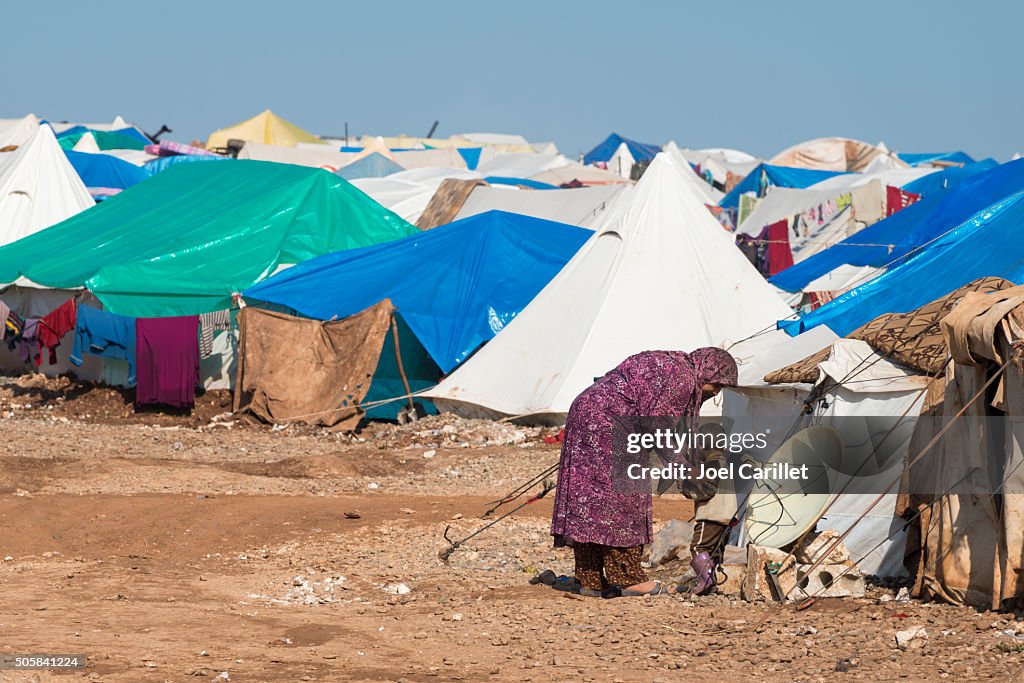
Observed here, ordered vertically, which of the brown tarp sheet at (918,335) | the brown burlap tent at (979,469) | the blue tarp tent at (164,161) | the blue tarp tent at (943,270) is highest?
the blue tarp tent at (164,161)

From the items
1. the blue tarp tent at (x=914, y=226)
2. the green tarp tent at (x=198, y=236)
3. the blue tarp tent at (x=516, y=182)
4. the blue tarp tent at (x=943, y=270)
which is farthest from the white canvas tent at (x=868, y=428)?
the blue tarp tent at (x=516, y=182)

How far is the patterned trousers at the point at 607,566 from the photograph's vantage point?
20.6 feet

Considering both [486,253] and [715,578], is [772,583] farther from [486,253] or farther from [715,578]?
[486,253]

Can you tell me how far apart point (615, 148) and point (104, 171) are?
764 inches

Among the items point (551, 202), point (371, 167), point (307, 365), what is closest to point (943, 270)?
point (307, 365)

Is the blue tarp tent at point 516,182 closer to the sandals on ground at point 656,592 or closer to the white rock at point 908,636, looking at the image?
the sandals on ground at point 656,592

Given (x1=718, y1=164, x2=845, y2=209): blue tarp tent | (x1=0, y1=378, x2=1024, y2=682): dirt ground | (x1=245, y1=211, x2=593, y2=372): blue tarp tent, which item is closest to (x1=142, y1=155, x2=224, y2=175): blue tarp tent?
(x1=718, y1=164, x2=845, y2=209): blue tarp tent

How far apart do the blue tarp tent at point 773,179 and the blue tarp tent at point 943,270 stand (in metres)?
17.4

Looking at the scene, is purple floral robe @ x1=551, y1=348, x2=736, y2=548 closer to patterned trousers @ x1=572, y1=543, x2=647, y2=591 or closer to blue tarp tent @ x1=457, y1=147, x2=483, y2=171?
patterned trousers @ x1=572, y1=543, x2=647, y2=591

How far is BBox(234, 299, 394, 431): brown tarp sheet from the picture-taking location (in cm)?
1280

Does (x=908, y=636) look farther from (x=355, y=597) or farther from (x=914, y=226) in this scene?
(x=914, y=226)

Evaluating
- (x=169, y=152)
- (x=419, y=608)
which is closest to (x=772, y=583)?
(x=419, y=608)

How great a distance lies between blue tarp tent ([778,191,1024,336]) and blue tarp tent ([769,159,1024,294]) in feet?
6.87

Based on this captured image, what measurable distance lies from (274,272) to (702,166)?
82.4 ft
